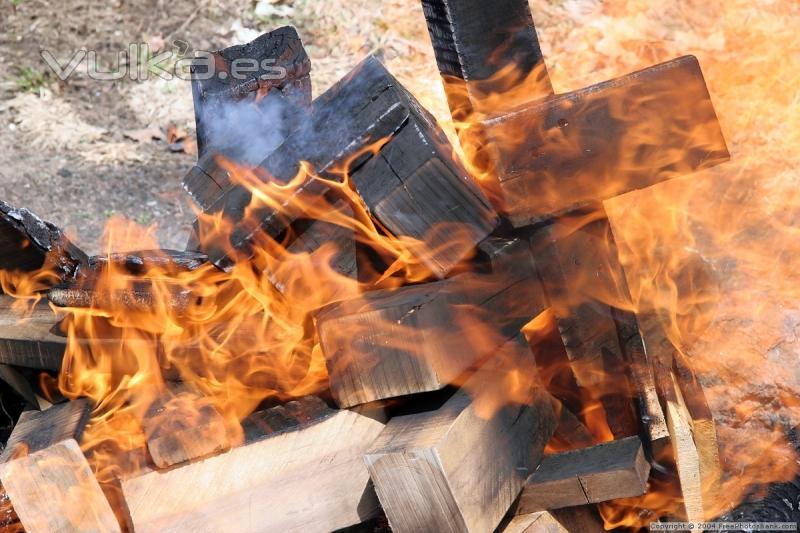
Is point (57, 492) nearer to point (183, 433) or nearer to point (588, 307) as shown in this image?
point (183, 433)

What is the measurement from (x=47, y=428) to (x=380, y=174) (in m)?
1.30

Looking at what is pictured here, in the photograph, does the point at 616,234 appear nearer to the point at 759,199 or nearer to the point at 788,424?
the point at 759,199

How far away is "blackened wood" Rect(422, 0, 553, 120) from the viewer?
2.73 meters

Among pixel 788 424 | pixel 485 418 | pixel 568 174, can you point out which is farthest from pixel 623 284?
pixel 788 424

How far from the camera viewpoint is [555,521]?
2271 mm

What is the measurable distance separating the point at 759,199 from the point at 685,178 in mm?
339

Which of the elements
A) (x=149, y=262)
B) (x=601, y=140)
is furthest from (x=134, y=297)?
(x=601, y=140)

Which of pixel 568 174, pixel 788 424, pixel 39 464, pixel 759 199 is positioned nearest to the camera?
pixel 39 464

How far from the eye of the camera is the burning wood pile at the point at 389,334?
2.22m

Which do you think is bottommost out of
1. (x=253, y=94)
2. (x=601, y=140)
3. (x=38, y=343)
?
(x=38, y=343)

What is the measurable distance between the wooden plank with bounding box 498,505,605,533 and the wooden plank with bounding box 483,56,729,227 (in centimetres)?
95

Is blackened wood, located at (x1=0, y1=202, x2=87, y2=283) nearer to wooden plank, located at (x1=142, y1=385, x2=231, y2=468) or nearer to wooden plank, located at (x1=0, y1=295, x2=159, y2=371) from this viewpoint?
wooden plank, located at (x1=0, y1=295, x2=159, y2=371)

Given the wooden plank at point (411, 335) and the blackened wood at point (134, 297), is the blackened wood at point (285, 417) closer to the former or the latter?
the wooden plank at point (411, 335)

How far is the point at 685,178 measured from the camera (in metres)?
3.65
